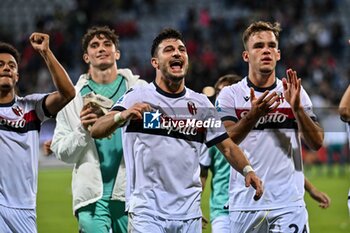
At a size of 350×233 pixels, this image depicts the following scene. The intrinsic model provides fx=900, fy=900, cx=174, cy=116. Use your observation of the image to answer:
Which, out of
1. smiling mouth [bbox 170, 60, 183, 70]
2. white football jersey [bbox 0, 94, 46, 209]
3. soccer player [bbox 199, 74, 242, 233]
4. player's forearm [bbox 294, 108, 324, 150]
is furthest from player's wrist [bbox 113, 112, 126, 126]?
soccer player [bbox 199, 74, 242, 233]

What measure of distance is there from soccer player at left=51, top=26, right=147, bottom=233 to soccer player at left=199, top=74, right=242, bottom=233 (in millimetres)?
842

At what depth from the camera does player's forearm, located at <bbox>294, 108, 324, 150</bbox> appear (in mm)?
6301

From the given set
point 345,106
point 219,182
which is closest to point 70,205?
point 219,182

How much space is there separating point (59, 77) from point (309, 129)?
179 cm

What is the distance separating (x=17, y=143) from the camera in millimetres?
6500

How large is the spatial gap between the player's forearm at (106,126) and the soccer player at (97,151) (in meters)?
0.81

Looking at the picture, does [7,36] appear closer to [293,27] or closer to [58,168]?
[58,168]

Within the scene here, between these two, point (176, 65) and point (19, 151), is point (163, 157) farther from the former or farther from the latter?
point (19, 151)

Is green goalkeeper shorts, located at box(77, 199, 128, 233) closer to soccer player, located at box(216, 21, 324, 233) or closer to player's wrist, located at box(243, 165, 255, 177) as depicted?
soccer player, located at box(216, 21, 324, 233)

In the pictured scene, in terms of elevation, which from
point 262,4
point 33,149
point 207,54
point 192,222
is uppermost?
point 262,4

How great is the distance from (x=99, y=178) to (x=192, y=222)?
1.31m

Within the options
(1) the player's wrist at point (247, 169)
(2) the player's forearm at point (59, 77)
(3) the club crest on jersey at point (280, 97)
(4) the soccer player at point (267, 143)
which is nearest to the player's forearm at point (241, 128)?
(4) the soccer player at point (267, 143)

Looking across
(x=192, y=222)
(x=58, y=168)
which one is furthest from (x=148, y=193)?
(x=58, y=168)

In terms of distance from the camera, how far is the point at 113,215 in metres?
7.26
